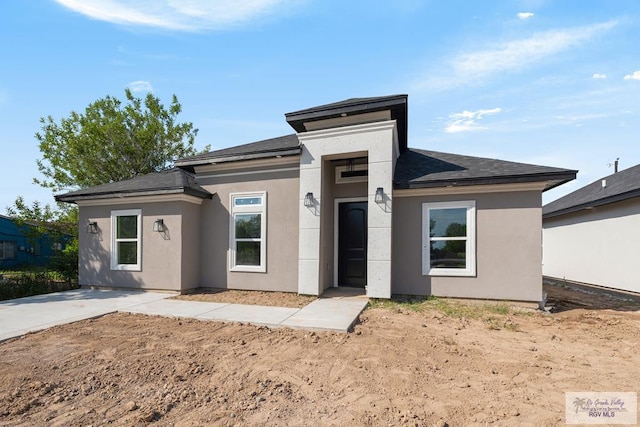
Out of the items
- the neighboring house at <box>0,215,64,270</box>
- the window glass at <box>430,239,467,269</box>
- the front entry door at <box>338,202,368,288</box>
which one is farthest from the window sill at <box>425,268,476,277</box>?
the neighboring house at <box>0,215,64,270</box>

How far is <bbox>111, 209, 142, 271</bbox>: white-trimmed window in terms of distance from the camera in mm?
8633

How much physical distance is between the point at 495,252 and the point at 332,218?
13.5ft

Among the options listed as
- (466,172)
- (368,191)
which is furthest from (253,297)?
(466,172)

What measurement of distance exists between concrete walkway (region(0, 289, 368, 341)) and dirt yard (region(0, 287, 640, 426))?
0.33 metres

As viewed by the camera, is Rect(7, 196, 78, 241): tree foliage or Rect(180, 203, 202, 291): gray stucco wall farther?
Rect(7, 196, 78, 241): tree foliage

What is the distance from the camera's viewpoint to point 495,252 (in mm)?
6871

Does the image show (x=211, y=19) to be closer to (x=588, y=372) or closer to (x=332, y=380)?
(x=332, y=380)

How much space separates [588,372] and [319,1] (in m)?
7.80

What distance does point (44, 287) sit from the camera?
959cm

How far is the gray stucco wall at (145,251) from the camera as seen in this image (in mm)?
8180

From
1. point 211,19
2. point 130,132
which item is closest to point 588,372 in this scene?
point 211,19
